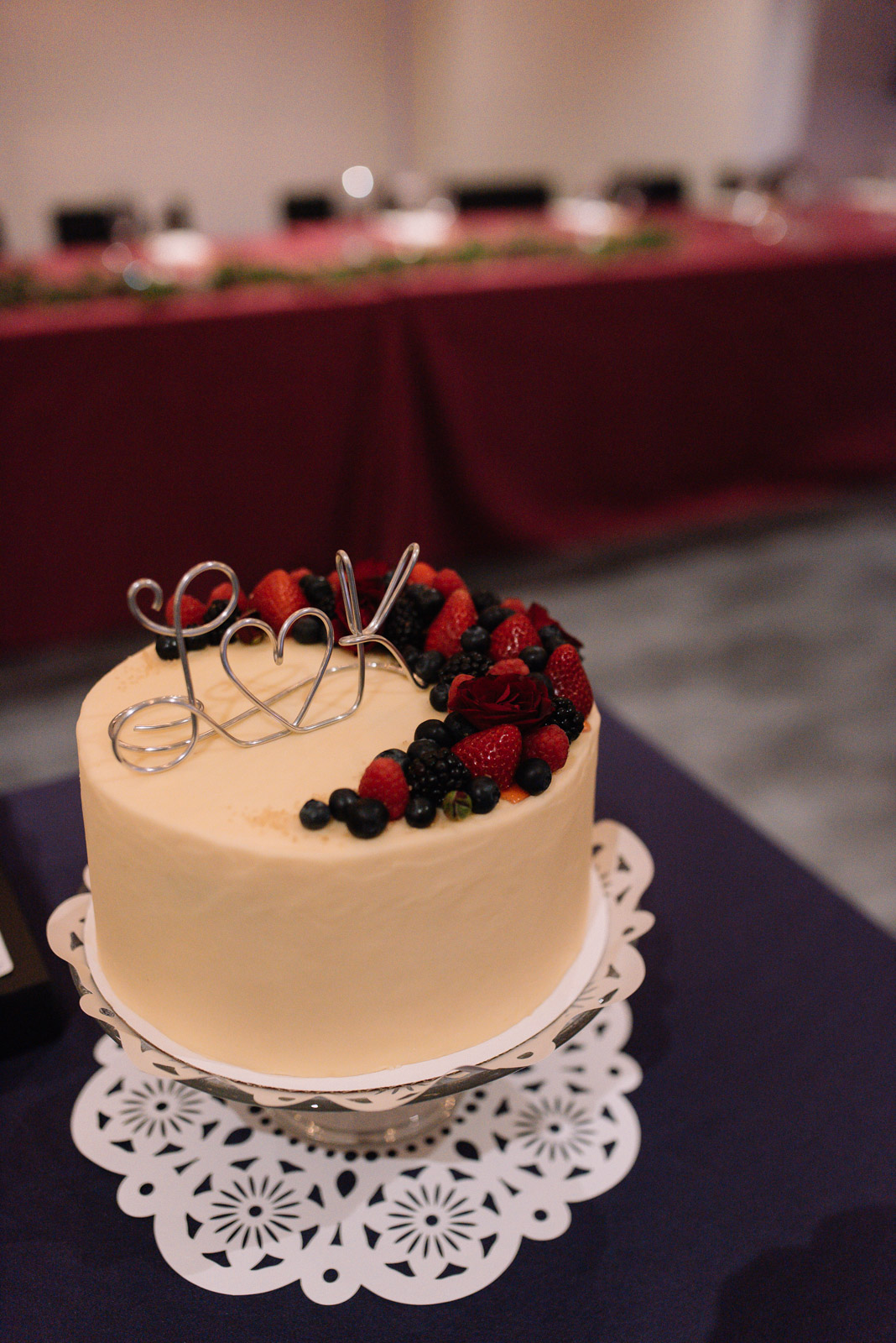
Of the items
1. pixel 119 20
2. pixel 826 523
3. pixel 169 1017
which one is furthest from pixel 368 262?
pixel 119 20

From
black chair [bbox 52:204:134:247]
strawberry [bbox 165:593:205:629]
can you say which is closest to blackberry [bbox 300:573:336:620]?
strawberry [bbox 165:593:205:629]

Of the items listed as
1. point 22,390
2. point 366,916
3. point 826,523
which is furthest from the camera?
point 826,523

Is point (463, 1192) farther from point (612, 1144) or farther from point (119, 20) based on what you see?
point (119, 20)

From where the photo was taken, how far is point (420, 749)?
73 cm

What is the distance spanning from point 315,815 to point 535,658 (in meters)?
0.26

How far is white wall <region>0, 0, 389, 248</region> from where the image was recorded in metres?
6.61

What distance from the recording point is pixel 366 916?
693 mm

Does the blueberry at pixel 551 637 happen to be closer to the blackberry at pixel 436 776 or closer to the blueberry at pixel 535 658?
the blueberry at pixel 535 658

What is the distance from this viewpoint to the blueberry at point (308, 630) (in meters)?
0.93

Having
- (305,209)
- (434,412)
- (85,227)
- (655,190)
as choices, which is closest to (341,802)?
(434,412)

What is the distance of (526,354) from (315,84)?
5.83 metres

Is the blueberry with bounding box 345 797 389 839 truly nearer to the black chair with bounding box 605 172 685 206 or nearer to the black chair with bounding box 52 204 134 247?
the black chair with bounding box 52 204 134 247

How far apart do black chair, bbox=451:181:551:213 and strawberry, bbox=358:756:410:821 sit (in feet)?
17.5

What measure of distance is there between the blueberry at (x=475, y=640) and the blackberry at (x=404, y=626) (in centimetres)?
6
